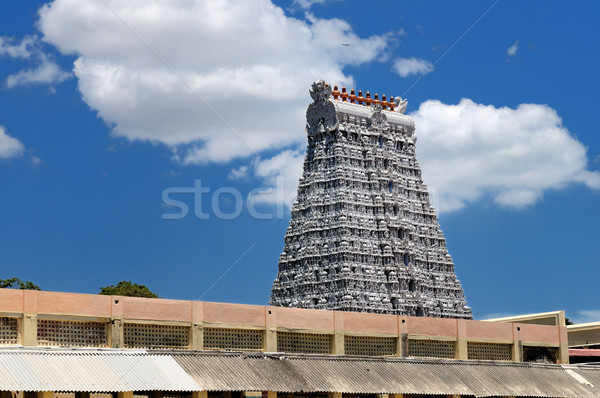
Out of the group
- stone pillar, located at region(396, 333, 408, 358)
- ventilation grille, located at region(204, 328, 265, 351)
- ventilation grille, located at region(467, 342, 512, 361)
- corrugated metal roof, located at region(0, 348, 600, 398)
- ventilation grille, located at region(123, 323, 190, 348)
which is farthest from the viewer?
ventilation grille, located at region(467, 342, 512, 361)

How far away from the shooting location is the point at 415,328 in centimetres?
4312

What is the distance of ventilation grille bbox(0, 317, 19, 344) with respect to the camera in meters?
32.1

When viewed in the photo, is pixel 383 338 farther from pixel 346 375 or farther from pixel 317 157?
pixel 317 157

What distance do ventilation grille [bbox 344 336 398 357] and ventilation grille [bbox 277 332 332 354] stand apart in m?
1.02

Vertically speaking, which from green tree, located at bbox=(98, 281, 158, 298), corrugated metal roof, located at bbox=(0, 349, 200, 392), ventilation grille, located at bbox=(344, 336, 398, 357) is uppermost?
green tree, located at bbox=(98, 281, 158, 298)

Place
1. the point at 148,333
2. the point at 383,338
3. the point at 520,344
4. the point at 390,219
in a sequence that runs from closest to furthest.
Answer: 1. the point at 148,333
2. the point at 383,338
3. the point at 520,344
4. the point at 390,219

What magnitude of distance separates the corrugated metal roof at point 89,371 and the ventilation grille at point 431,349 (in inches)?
482

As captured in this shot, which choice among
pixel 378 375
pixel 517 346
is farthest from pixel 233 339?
pixel 517 346

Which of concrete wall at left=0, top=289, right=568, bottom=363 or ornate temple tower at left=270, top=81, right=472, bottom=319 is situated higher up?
ornate temple tower at left=270, top=81, right=472, bottom=319

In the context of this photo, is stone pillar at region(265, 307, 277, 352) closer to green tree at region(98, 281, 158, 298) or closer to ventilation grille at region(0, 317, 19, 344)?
ventilation grille at region(0, 317, 19, 344)

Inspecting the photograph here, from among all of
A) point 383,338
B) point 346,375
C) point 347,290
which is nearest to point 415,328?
point 383,338

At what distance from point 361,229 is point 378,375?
39.6 metres

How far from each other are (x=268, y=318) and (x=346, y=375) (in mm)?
3666

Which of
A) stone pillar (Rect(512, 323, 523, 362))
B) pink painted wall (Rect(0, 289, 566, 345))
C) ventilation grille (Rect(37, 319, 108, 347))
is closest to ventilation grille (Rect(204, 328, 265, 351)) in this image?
pink painted wall (Rect(0, 289, 566, 345))
